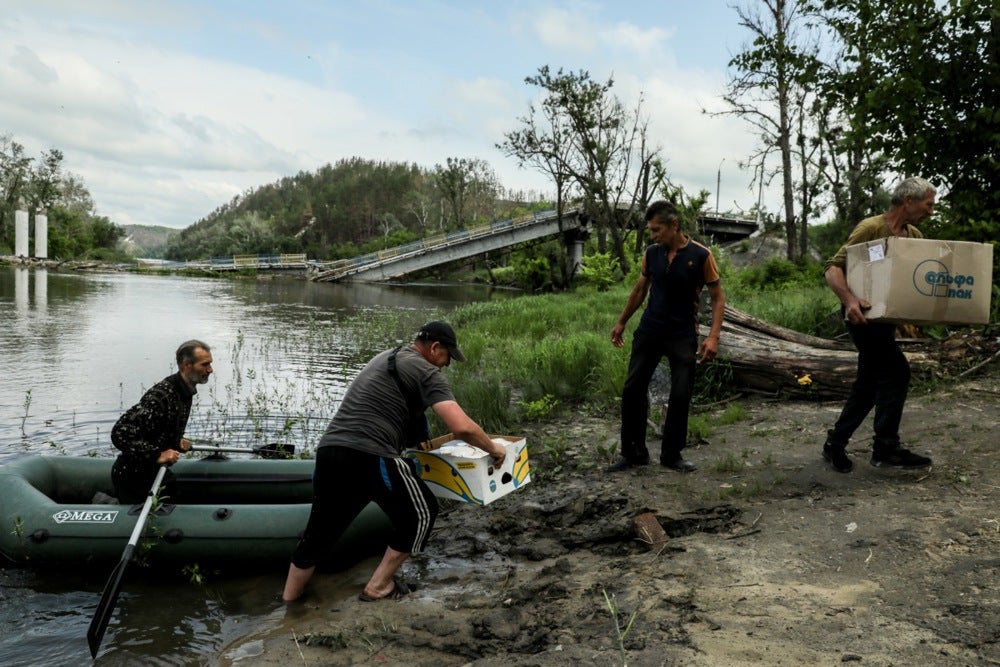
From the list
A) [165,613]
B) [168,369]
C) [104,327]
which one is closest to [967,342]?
[165,613]

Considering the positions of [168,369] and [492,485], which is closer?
[492,485]

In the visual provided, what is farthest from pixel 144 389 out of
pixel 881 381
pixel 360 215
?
pixel 360 215

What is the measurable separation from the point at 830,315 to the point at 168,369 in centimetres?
1028

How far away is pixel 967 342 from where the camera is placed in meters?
7.93

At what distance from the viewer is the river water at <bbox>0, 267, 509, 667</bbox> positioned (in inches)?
172

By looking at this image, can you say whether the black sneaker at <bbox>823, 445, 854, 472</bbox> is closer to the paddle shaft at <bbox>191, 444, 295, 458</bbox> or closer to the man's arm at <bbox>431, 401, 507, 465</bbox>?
the man's arm at <bbox>431, 401, 507, 465</bbox>

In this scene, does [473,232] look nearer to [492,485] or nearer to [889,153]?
[889,153]

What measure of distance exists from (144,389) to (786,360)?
8.42 meters

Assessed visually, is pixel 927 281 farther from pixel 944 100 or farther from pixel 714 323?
pixel 944 100

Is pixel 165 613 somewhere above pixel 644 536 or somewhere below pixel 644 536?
below

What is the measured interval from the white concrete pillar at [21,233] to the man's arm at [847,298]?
67664 millimetres

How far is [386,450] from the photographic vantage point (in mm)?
4203

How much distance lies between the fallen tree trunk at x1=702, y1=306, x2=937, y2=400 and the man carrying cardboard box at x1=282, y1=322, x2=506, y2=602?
179 inches

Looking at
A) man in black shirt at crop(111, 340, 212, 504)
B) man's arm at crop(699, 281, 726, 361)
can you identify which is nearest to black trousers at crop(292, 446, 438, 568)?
man in black shirt at crop(111, 340, 212, 504)
